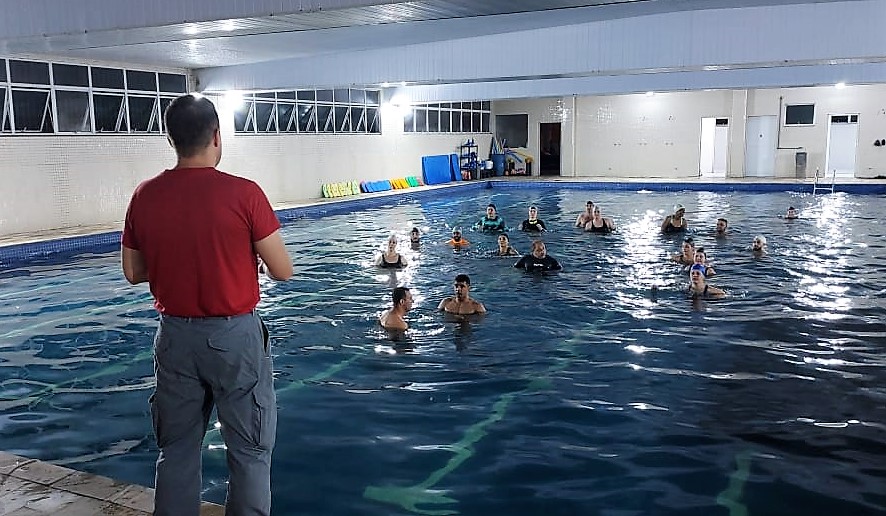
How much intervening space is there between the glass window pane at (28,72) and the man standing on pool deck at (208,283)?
1308cm

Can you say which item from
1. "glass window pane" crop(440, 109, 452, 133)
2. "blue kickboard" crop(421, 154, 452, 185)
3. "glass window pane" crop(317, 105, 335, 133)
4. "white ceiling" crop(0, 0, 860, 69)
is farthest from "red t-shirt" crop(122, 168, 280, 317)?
"glass window pane" crop(440, 109, 452, 133)

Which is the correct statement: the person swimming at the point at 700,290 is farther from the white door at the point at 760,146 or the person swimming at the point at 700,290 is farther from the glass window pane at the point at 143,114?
the white door at the point at 760,146

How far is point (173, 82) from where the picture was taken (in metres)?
17.0

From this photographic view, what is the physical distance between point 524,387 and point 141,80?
1322cm

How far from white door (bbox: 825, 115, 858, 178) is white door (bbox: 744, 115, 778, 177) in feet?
6.80

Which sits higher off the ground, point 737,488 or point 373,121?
point 373,121

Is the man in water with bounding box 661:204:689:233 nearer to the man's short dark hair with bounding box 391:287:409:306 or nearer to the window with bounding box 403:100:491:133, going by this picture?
the man's short dark hair with bounding box 391:287:409:306

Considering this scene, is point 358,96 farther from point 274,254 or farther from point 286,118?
point 274,254

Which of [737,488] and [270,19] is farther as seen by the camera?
[270,19]

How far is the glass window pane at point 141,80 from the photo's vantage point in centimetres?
1573

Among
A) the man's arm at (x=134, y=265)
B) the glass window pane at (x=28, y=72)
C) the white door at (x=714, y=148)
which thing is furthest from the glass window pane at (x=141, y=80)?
the white door at (x=714, y=148)

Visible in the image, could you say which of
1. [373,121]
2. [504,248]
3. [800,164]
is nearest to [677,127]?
[800,164]

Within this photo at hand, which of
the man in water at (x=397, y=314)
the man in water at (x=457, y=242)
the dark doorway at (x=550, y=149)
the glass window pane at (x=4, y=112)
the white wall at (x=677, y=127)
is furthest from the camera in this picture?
the dark doorway at (x=550, y=149)

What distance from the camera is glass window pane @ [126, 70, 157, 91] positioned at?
51.6 feet
